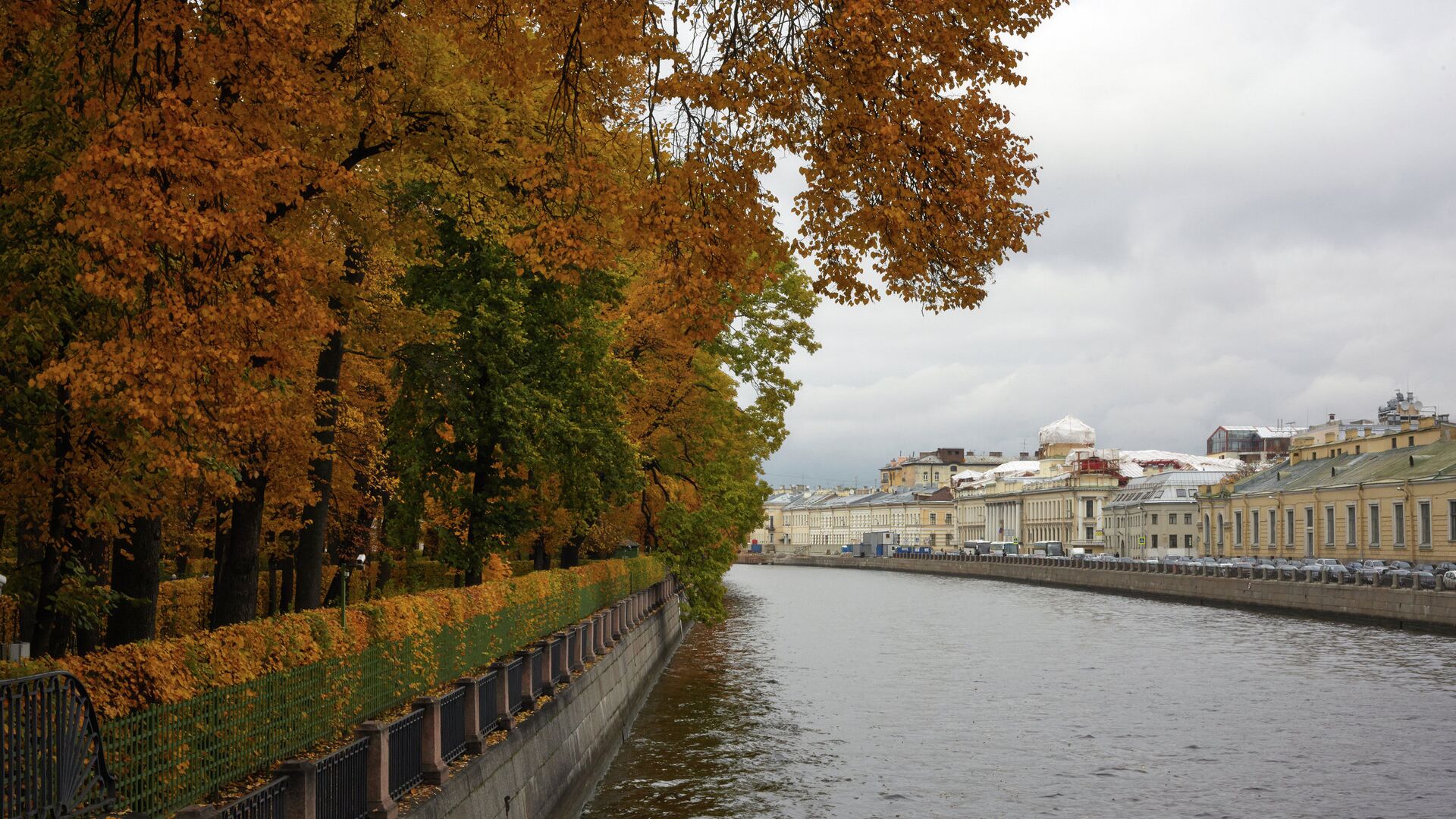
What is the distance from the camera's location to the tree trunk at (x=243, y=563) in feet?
69.5

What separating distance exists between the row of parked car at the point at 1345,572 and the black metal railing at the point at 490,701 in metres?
49.7

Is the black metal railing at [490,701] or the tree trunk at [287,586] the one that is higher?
the tree trunk at [287,586]

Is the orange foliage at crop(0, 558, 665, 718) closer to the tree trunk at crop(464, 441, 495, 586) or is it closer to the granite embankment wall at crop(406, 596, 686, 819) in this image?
the granite embankment wall at crop(406, 596, 686, 819)

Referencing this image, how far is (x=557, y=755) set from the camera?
66.2 feet

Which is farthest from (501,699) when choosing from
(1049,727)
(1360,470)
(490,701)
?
(1360,470)

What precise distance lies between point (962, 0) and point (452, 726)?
8.84 m

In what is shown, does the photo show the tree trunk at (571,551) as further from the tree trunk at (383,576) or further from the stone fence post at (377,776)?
the stone fence post at (377,776)

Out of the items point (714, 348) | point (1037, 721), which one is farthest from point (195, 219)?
point (714, 348)

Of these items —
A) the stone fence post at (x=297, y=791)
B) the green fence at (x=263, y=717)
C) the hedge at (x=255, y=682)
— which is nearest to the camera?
the hedge at (x=255, y=682)

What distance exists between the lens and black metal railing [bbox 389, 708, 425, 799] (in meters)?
12.5

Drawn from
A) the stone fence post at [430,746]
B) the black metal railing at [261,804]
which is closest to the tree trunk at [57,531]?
the stone fence post at [430,746]

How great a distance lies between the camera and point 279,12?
11.7 m

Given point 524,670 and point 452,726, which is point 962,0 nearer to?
point 452,726

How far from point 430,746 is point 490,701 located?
10.7 feet
